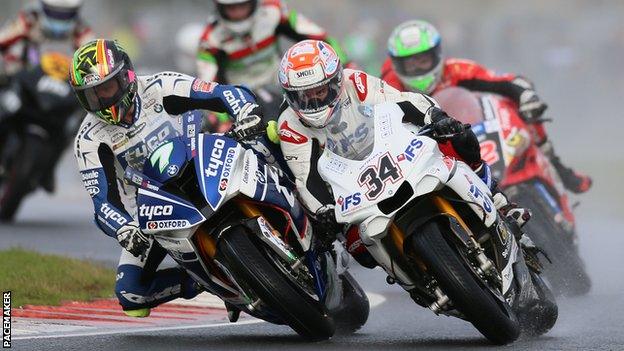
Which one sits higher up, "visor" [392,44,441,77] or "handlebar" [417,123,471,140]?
"handlebar" [417,123,471,140]

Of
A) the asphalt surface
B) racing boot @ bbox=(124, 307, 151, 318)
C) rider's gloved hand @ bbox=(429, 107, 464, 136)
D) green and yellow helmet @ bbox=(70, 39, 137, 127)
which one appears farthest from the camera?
racing boot @ bbox=(124, 307, 151, 318)

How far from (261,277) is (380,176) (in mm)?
742

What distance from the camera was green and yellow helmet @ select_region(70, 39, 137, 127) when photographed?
28.1 feet

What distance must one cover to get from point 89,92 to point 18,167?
711cm

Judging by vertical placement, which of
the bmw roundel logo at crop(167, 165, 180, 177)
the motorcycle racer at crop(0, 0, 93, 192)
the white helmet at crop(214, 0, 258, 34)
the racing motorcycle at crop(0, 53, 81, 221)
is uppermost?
the bmw roundel logo at crop(167, 165, 180, 177)

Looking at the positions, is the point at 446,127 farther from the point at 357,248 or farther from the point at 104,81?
→ the point at 104,81

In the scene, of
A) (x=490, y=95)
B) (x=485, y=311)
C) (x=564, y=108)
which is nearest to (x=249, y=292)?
(x=485, y=311)

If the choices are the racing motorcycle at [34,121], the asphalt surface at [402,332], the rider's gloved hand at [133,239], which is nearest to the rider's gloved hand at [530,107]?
the asphalt surface at [402,332]

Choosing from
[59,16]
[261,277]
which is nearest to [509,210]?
[261,277]

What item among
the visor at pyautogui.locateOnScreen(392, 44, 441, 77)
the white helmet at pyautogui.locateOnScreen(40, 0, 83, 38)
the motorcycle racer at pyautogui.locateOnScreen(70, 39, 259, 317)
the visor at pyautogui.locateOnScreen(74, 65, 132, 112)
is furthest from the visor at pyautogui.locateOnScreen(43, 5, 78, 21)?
the visor at pyautogui.locateOnScreen(74, 65, 132, 112)

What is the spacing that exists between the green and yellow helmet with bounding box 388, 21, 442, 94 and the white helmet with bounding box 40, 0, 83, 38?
562cm

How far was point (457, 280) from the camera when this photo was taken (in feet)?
23.6

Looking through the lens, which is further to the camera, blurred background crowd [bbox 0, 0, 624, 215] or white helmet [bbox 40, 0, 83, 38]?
blurred background crowd [bbox 0, 0, 624, 215]

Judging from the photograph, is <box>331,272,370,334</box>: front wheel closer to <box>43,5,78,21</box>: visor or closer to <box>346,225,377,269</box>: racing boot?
<box>346,225,377,269</box>: racing boot
